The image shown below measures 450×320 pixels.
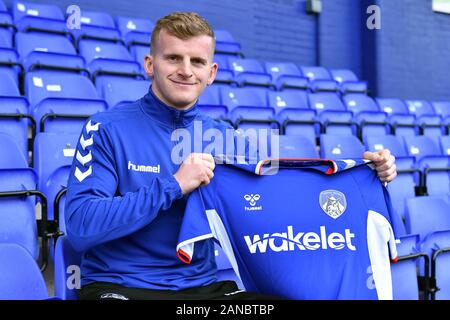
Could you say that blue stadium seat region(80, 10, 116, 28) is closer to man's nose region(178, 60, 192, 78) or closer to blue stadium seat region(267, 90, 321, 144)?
blue stadium seat region(267, 90, 321, 144)

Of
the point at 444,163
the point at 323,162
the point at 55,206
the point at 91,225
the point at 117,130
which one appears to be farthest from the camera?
the point at 444,163

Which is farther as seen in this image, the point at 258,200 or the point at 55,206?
Result: the point at 55,206

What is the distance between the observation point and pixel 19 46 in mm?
3842

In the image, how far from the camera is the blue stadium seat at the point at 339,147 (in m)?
3.04

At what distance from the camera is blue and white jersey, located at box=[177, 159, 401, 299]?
4.05ft

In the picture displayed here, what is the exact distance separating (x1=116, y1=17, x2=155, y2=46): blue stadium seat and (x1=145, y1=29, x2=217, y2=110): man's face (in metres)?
3.71

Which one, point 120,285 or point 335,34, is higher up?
point 335,34

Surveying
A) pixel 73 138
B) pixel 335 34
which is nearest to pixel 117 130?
pixel 73 138

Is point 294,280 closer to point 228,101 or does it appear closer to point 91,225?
point 91,225

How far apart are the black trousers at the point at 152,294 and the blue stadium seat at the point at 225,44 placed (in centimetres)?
449

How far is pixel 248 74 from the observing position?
473 centimetres

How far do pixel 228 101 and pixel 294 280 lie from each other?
2.71 metres

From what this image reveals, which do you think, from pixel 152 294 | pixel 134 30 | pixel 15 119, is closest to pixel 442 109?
pixel 134 30

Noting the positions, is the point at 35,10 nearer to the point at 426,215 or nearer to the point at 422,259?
the point at 426,215
